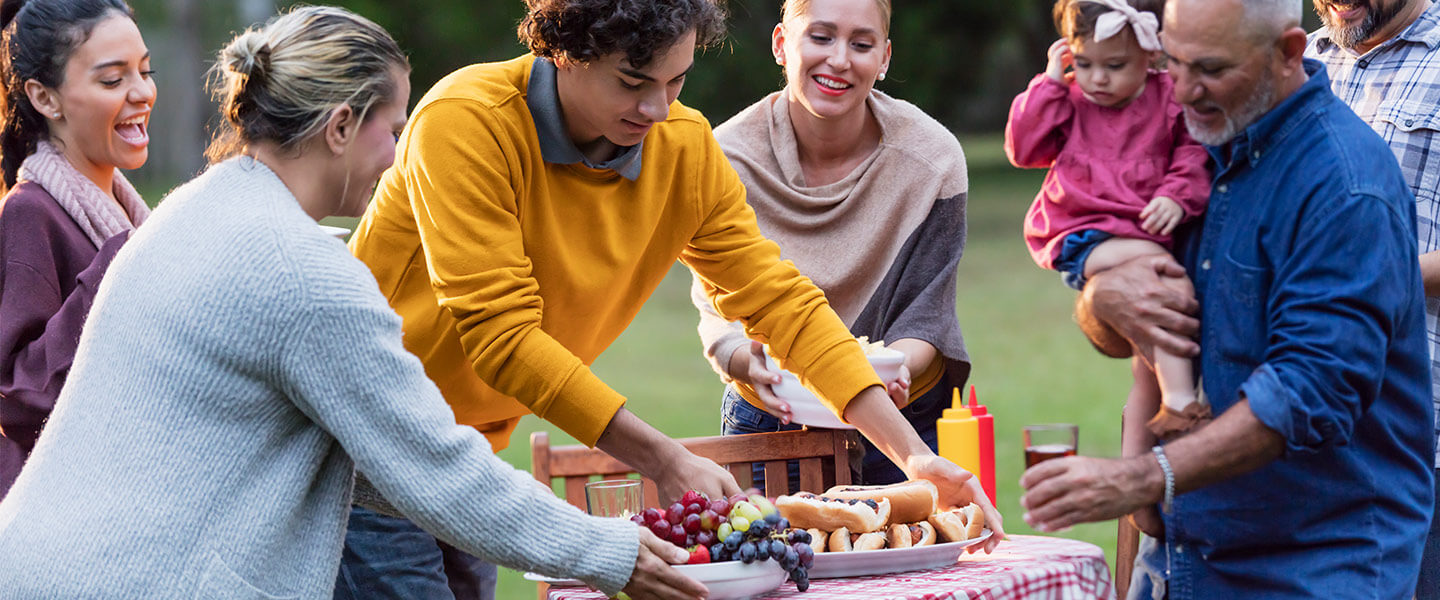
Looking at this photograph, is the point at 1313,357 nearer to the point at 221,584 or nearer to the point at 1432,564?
the point at 1432,564

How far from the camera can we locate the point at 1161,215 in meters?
2.16

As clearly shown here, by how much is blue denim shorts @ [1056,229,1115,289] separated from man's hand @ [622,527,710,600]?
0.76 meters

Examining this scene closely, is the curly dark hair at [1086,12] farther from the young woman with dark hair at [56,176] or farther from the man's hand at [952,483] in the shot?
the young woman with dark hair at [56,176]

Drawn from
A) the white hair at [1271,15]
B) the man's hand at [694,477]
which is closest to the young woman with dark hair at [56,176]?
the man's hand at [694,477]

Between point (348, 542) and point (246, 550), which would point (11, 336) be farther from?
point (246, 550)

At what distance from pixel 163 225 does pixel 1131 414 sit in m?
1.49

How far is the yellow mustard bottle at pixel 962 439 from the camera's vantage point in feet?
8.99

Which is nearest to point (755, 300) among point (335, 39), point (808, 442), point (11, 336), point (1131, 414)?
point (808, 442)

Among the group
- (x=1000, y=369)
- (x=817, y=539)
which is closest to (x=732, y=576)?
(x=817, y=539)

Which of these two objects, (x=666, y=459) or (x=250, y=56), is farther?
(x=666, y=459)

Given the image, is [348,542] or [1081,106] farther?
[348,542]

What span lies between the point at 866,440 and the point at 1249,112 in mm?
1441

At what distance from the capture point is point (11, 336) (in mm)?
2758

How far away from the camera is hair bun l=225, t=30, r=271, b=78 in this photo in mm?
1990
